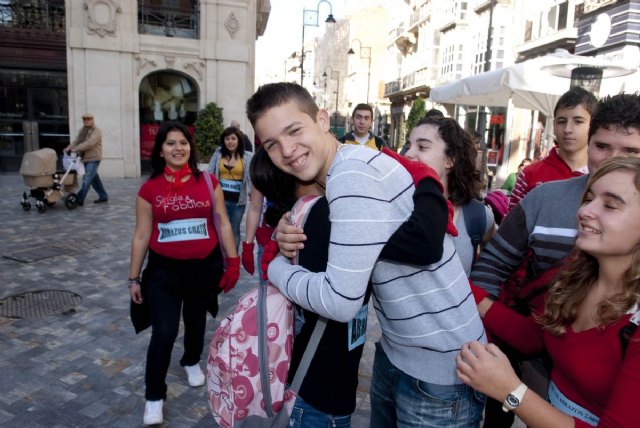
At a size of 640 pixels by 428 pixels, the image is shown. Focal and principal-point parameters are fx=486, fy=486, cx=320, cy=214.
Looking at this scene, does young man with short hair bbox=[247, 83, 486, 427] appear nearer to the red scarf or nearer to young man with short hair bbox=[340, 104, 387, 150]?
the red scarf

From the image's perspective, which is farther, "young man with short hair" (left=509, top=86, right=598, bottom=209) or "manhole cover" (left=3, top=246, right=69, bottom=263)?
"manhole cover" (left=3, top=246, right=69, bottom=263)

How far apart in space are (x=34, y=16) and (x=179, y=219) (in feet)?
56.2

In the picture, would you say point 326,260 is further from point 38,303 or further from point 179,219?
point 38,303

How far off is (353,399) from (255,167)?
3.20 ft

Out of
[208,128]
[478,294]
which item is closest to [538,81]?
[478,294]

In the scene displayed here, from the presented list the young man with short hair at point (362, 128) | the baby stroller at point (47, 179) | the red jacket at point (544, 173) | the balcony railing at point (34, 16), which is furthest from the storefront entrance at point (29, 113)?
the red jacket at point (544, 173)

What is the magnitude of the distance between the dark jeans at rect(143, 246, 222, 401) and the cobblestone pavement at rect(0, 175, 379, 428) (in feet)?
1.10

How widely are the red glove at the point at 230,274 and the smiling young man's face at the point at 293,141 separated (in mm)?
2119

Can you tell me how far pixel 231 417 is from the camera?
182 cm

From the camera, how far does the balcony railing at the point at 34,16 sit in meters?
16.3

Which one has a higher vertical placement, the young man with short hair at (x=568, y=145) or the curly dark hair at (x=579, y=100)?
the curly dark hair at (x=579, y=100)

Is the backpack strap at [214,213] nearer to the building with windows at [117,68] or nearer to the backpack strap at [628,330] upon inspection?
the backpack strap at [628,330]

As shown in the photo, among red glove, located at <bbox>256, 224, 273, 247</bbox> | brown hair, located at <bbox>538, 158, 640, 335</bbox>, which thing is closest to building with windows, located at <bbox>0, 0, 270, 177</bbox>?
red glove, located at <bbox>256, 224, 273, 247</bbox>

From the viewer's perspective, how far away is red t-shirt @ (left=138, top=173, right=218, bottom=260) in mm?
3492
